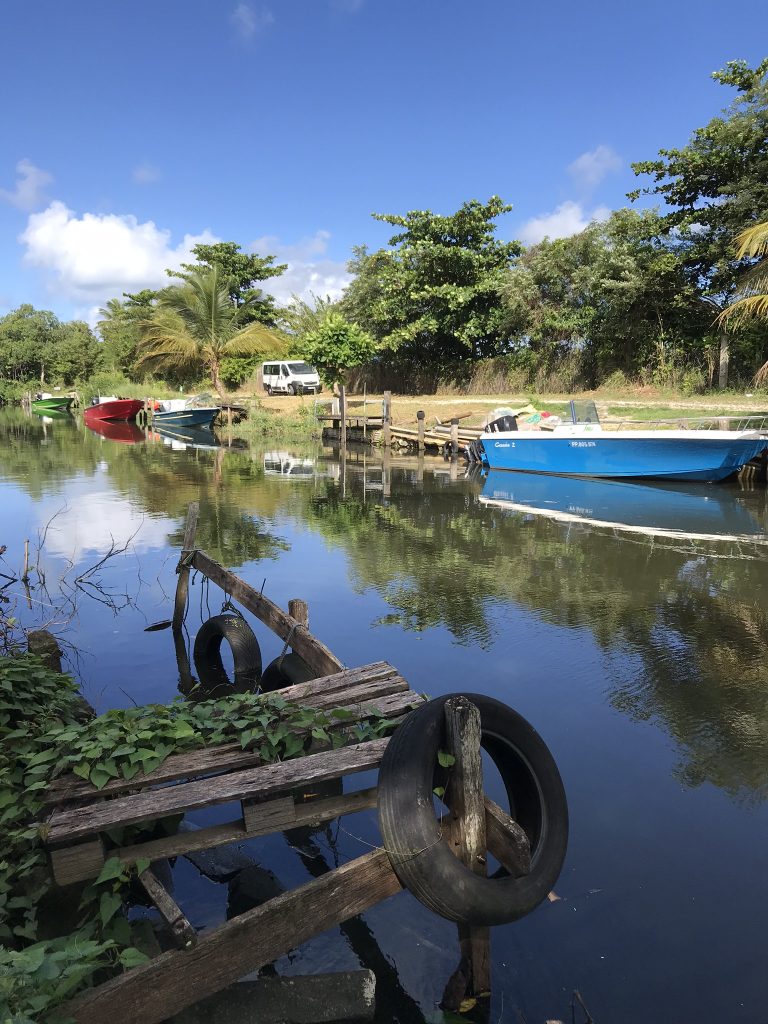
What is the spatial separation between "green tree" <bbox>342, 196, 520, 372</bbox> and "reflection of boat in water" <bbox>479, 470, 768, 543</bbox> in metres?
14.0

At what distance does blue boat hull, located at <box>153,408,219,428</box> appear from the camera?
119 ft

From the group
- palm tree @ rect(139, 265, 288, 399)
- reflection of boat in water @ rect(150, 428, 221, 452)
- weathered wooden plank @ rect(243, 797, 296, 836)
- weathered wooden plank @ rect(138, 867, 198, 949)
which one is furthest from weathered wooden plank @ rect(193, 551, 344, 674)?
palm tree @ rect(139, 265, 288, 399)

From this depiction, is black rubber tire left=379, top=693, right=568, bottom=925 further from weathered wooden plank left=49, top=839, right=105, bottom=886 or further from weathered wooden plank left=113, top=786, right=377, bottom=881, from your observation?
weathered wooden plank left=49, top=839, right=105, bottom=886

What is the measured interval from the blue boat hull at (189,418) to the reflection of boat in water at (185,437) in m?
0.40

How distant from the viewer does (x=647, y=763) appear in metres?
4.92

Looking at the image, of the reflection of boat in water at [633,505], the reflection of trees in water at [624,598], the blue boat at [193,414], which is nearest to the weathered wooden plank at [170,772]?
the reflection of trees in water at [624,598]

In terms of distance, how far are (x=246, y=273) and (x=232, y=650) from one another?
143 ft

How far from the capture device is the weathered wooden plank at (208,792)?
2635 millimetres

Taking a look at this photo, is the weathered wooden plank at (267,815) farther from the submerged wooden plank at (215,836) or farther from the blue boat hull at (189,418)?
the blue boat hull at (189,418)

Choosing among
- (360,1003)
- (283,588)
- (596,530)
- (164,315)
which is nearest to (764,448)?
(596,530)

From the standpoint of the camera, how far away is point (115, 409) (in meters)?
45.0

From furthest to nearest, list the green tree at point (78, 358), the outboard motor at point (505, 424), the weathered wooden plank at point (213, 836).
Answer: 1. the green tree at point (78, 358)
2. the outboard motor at point (505, 424)
3. the weathered wooden plank at point (213, 836)

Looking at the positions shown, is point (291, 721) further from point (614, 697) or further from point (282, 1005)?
point (614, 697)

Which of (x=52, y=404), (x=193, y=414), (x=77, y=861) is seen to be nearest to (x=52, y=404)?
(x=52, y=404)
